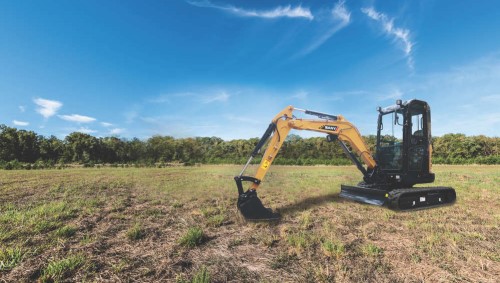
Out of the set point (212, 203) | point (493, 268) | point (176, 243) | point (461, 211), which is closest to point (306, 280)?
point (176, 243)

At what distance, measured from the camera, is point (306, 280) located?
4.19m

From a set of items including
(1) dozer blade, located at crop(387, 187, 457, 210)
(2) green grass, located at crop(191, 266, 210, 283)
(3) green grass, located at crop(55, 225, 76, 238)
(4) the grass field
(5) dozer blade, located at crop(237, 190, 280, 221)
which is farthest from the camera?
(1) dozer blade, located at crop(387, 187, 457, 210)

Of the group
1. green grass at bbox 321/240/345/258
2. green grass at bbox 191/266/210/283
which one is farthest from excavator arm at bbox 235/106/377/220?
green grass at bbox 191/266/210/283

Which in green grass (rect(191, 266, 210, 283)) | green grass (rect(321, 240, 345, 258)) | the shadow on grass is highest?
the shadow on grass

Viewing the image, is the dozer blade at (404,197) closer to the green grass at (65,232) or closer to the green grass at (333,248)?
the green grass at (333,248)

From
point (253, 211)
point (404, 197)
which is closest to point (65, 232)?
point (253, 211)

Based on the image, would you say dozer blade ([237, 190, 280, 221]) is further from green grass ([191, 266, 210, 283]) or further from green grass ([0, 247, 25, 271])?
green grass ([0, 247, 25, 271])

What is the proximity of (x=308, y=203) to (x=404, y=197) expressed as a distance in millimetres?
3253

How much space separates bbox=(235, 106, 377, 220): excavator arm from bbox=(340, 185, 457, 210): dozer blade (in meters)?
1.02

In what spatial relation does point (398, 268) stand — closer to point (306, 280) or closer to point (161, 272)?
point (306, 280)

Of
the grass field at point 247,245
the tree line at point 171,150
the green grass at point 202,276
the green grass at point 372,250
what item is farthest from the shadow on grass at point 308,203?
the tree line at point 171,150

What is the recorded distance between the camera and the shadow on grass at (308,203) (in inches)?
363

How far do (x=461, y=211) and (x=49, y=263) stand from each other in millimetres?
11314

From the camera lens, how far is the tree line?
169 ft
